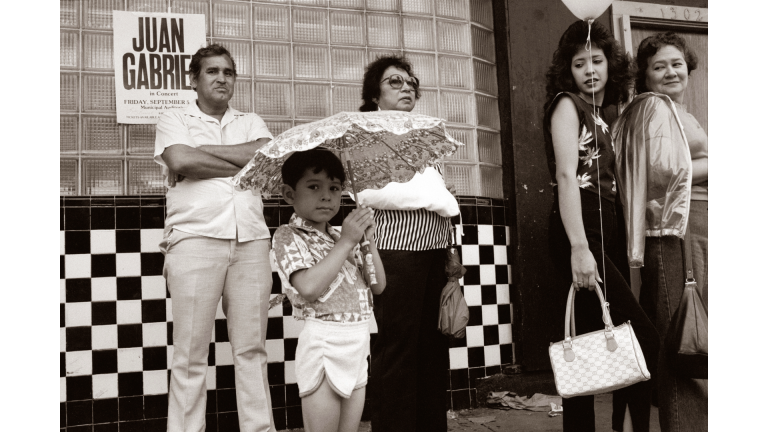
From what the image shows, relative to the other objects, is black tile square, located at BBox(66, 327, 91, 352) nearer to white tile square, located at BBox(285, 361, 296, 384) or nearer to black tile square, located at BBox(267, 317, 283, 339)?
black tile square, located at BBox(267, 317, 283, 339)

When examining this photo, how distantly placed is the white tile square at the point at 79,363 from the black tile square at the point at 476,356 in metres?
2.12

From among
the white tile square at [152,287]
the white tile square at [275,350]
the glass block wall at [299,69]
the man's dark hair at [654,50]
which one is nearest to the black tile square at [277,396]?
the white tile square at [275,350]

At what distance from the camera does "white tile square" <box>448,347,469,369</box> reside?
406 centimetres

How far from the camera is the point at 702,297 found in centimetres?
302

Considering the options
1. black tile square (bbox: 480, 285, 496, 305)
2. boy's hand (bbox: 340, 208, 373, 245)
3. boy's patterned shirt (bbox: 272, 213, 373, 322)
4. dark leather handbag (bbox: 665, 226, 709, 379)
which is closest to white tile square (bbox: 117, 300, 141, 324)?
boy's patterned shirt (bbox: 272, 213, 373, 322)

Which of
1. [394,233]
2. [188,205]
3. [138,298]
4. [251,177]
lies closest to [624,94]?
[394,233]

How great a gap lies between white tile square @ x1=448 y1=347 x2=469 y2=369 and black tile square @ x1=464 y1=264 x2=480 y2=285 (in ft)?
1.32

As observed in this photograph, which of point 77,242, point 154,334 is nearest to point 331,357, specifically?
point 154,334

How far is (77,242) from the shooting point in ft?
11.5

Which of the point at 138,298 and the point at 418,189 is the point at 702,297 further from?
the point at 138,298

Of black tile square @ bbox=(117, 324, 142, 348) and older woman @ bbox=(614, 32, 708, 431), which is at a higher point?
older woman @ bbox=(614, 32, 708, 431)

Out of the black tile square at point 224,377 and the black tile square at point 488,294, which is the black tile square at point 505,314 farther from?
the black tile square at point 224,377

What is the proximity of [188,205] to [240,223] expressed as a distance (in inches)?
9.5

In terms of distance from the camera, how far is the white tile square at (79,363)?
3455 mm
